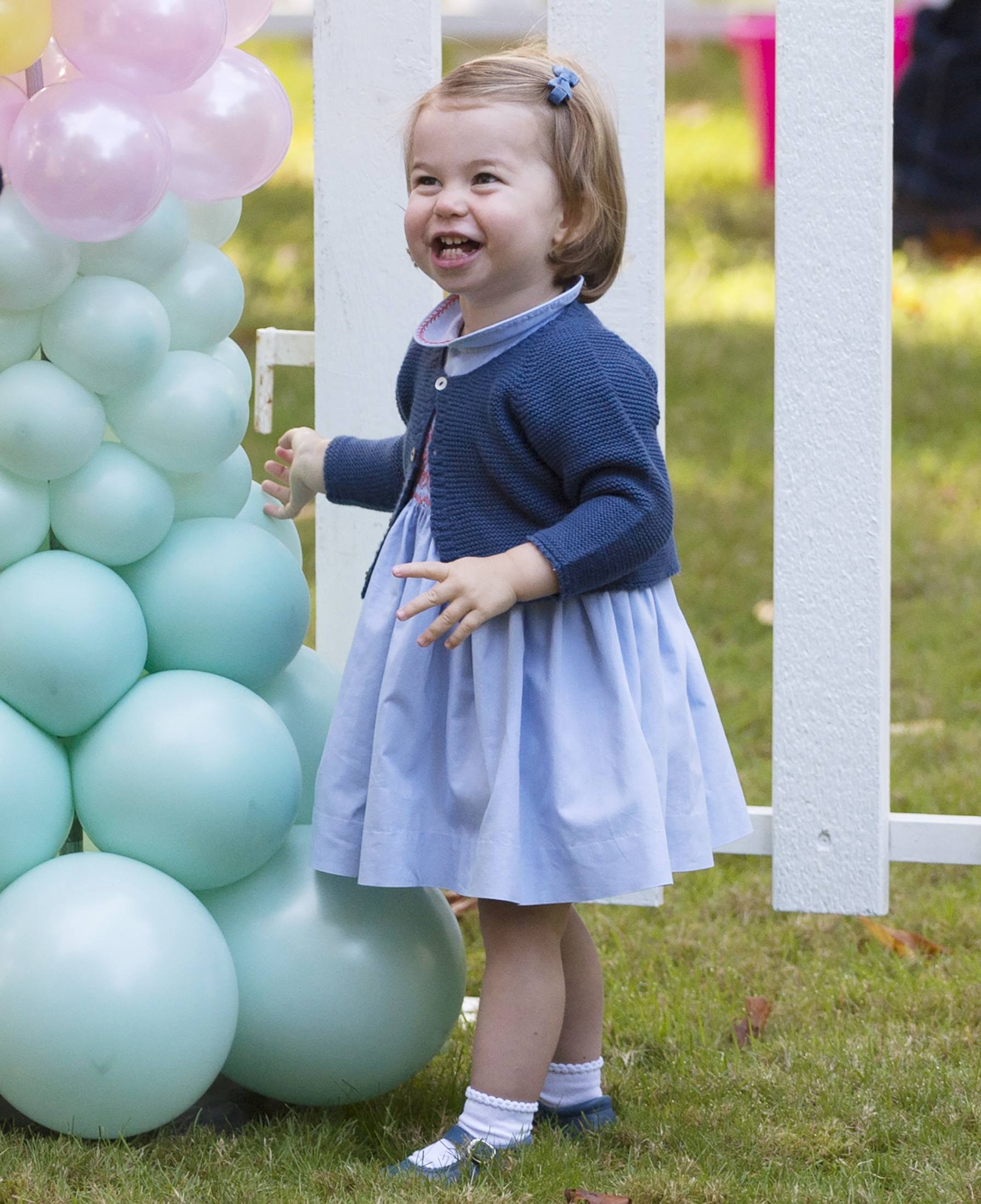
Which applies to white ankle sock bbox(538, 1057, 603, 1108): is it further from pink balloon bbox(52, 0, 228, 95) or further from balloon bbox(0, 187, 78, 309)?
pink balloon bbox(52, 0, 228, 95)

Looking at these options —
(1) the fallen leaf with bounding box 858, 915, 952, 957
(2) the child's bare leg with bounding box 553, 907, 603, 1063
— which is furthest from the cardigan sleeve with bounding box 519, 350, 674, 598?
(1) the fallen leaf with bounding box 858, 915, 952, 957

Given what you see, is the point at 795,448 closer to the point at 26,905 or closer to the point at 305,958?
the point at 305,958

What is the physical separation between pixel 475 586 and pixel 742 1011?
3.11ft

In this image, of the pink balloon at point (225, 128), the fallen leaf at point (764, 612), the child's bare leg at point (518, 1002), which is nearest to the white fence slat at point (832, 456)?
the child's bare leg at point (518, 1002)

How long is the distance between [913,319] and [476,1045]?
455 cm

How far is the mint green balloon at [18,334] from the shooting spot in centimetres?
190

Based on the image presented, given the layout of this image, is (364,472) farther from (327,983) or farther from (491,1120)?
(491,1120)

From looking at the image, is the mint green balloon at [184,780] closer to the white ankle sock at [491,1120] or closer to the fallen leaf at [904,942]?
the white ankle sock at [491,1120]

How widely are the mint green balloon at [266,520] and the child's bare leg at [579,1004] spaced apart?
0.60 meters

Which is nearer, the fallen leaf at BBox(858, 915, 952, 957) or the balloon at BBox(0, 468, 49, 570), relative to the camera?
the balloon at BBox(0, 468, 49, 570)

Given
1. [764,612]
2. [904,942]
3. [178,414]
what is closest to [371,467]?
[178,414]

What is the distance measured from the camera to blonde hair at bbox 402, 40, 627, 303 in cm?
194

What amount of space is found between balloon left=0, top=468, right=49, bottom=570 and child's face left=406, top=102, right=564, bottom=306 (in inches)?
20.8

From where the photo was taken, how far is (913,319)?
236 inches
